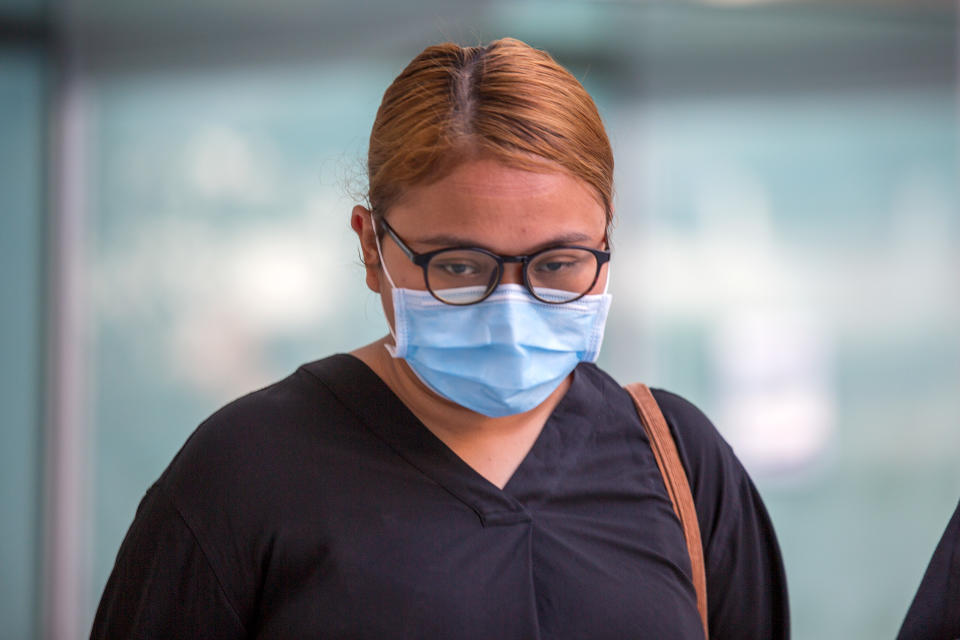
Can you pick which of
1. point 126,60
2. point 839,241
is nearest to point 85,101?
point 126,60

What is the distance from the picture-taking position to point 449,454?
1287mm

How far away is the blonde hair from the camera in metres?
1.24

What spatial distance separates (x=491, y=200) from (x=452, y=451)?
359mm

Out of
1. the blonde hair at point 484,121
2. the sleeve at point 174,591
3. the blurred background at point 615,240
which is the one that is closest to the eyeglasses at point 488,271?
the blonde hair at point 484,121

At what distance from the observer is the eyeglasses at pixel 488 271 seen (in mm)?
1225

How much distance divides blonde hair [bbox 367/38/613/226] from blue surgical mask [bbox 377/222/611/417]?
165 mm

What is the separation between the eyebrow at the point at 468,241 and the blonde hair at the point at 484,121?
8 centimetres

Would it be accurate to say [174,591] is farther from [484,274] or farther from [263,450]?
[484,274]

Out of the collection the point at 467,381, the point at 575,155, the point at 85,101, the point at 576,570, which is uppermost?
the point at 85,101

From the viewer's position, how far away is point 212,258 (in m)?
3.60

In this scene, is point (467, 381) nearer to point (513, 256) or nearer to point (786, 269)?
point (513, 256)

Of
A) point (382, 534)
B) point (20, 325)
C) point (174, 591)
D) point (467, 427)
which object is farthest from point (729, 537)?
point (20, 325)

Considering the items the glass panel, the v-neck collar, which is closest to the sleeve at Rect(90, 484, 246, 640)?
the v-neck collar

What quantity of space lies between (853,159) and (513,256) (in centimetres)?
332
